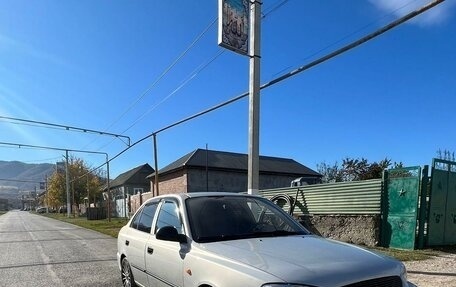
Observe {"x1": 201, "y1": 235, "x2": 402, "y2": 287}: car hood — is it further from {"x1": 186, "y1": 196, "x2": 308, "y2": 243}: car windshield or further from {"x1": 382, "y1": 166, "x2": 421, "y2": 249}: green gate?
{"x1": 382, "y1": 166, "x2": 421, "y2": 249}: green gate

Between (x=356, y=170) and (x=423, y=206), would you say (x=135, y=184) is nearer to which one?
(x=356, y=170)

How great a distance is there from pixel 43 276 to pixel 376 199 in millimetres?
8547

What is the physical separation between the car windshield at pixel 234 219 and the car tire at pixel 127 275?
7.41 feet

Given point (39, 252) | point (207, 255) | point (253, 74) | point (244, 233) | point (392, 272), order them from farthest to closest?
point (39, 252) → point (253, 74) → point (244, 233) → point (207, 255) → point (392, 272)

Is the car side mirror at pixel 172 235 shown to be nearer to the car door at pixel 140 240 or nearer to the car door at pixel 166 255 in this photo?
the car door at pixel 166 255

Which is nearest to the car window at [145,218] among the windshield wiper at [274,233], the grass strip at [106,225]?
the windshield wiper at [274,233]

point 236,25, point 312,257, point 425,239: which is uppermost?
point 236,25

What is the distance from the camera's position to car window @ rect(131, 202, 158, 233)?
673 cm

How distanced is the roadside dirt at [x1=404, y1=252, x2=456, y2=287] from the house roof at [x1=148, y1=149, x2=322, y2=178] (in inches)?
991

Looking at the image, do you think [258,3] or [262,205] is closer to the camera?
[262,205]

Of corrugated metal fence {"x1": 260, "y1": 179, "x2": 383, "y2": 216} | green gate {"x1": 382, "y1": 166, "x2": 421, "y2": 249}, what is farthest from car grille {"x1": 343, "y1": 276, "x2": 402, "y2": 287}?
corrugated metal fence {"x1": 260, "y1": 179, "x2": 383, "y2": 216}

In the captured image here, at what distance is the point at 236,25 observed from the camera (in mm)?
12750

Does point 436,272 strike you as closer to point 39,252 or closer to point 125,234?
point 125,234

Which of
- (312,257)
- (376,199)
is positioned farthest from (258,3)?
(312,257)
